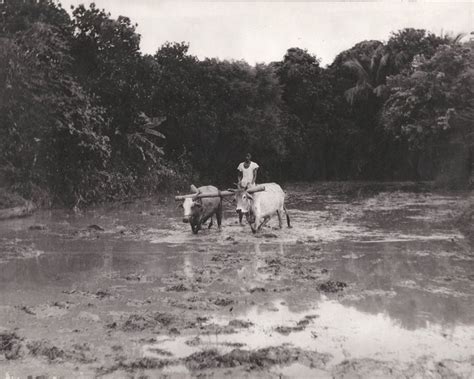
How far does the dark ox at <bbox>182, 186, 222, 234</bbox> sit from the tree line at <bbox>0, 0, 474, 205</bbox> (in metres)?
5.67

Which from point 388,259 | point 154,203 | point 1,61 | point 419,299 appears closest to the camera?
point 419,299

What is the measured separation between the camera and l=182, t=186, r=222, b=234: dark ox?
12.9m

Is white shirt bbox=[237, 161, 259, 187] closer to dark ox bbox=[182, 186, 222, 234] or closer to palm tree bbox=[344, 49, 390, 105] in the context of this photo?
dark ox bbox=[182, 186, 222, 234]

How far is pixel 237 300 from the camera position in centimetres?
755

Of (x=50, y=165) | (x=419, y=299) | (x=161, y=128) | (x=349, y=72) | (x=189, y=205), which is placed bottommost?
(x=419, y=299)

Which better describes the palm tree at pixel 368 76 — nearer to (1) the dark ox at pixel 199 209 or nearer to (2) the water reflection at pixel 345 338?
(1) the dark ox at pixel 199 209

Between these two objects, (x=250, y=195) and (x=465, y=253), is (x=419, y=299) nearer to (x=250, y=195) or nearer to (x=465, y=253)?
(x=465, y=253)

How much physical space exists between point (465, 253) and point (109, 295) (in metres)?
6.81

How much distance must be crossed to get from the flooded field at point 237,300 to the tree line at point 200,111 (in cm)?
392

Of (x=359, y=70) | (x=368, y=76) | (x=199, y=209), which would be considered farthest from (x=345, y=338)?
(x=368, y=76)

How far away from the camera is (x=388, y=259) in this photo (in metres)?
10.3

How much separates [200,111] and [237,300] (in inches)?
720

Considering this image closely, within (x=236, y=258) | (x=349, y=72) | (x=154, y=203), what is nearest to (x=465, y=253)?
(x=236, y=258)

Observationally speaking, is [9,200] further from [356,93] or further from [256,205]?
[356,93]
